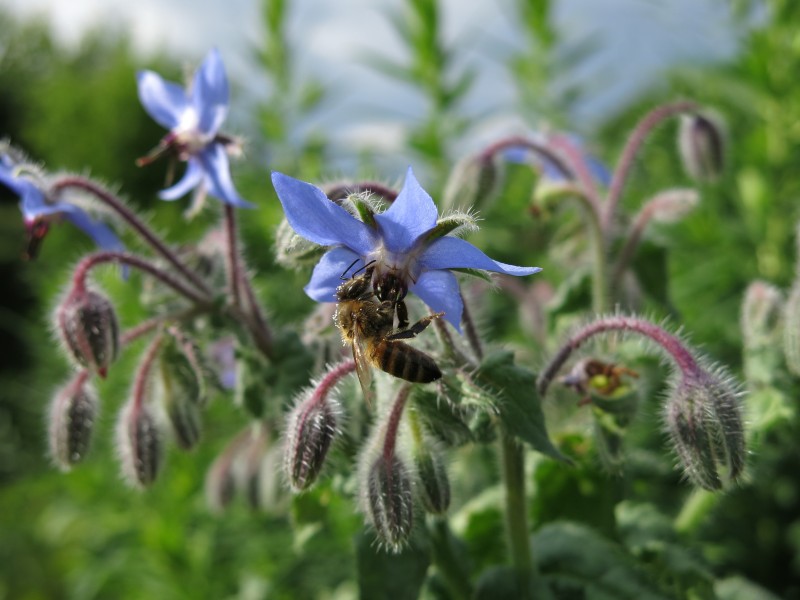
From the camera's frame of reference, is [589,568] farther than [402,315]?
Yes

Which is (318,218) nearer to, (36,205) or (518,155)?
(36,205)

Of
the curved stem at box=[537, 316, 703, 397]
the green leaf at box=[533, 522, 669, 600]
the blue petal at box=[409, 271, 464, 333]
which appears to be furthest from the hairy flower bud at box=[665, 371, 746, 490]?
the blue petal at box=[409, 271, 464, 333]

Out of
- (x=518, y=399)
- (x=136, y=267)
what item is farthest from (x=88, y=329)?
(x=518, y=399)

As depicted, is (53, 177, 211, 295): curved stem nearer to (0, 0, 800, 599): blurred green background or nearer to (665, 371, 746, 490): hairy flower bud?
(0, 0, 800, 599): blurred green background

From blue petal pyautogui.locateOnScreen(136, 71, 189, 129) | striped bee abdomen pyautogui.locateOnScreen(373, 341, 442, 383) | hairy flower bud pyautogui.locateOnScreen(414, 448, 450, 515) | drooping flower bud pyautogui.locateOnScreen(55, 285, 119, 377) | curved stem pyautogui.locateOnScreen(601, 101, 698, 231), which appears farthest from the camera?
curved stem pyautogui.locateOnScreen(601, 101, 698, 231)

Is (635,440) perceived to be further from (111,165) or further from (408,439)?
(111,165)

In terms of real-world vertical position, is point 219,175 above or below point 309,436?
above

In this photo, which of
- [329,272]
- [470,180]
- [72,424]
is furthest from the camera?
[470,180]
